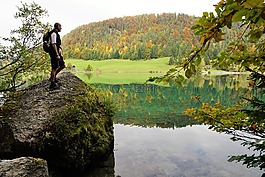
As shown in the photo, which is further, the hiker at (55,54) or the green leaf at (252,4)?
the hiker at (55,54)

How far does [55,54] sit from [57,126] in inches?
121

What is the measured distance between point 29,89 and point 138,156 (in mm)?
5532

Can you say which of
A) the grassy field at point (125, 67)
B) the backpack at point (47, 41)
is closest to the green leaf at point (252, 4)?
the backpack at point (47, 41)

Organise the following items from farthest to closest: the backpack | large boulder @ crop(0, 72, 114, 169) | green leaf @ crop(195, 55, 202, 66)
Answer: the backpack, large boulder @ crop(0, 72, 114, 169), green leaf @ crop(195, 55, 202, 66)

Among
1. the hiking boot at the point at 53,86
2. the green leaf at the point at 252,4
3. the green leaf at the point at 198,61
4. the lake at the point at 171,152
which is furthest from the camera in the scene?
the hiking boot at the point at 53,86

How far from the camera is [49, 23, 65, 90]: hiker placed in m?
9.37

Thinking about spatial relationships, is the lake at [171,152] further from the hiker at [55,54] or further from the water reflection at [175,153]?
the hiker at [55,54]

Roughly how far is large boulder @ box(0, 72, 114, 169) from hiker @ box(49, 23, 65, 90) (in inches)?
17.5

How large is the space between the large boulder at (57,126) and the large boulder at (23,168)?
1.68m

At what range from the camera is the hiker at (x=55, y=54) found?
9.37 metres

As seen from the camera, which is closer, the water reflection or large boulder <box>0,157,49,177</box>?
large boulder <box>0,157,49,177</box>

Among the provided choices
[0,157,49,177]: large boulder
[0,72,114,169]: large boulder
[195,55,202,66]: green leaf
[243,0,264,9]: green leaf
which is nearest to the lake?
[0,72,114,169]: large boulder

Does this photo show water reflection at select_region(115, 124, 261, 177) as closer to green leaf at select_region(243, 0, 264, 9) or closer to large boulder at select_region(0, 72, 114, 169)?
large boulder at select_region(0, 72, 114, 169)

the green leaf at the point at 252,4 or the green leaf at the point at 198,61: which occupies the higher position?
the green leaf at the point at 252,4
